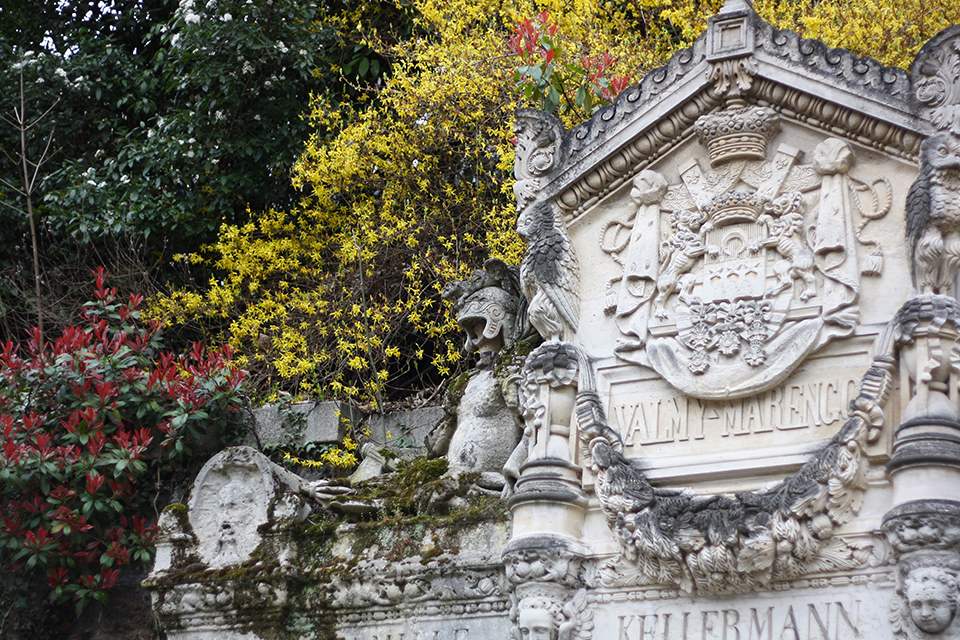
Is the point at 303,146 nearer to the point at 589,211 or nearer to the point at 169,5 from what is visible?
the point at 169,5

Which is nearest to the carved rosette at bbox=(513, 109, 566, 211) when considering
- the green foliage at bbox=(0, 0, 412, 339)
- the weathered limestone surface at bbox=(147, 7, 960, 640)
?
the weathered limestone surface at bbox=(147, 7, 960, 640)

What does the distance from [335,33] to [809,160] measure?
633cm

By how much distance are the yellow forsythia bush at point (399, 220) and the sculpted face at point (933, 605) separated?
506cm

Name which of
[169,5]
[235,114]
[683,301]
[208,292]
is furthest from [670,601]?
[169,5]

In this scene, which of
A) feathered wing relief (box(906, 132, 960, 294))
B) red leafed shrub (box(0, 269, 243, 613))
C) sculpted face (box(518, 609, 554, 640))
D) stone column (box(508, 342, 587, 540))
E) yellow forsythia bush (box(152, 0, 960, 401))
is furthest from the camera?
yellow forsythia bush (box(152, 0, 960, 401))

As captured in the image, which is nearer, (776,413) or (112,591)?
(776,413)

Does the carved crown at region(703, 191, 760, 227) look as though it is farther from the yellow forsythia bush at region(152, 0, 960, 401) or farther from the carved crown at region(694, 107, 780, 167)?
the yellow forsythia bush at region(152, 0, 960, 401)

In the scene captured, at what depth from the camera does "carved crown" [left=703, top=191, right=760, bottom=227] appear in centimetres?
627

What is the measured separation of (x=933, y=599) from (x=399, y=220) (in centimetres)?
624

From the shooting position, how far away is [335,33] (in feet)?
37.9

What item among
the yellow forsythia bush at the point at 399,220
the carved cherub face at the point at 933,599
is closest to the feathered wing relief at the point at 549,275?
the carved cherub face at the point at 933,599

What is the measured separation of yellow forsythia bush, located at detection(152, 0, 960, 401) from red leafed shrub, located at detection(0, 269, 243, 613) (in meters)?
1.59

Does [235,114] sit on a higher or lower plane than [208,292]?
higher

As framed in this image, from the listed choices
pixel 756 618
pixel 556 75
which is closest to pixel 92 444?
pixel 556 75
